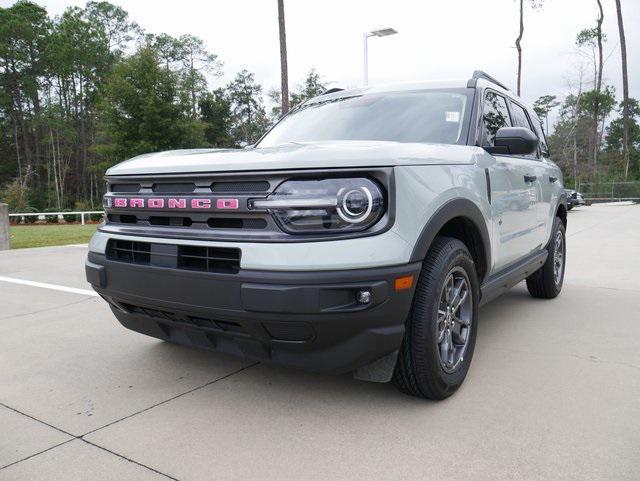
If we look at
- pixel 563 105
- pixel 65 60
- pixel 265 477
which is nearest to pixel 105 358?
pixel 265 477

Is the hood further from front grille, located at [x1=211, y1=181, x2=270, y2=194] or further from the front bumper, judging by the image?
the front bumper

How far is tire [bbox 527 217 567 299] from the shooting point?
16.4 feet

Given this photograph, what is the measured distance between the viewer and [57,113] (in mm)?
52844

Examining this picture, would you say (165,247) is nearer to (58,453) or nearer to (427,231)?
(58,453)

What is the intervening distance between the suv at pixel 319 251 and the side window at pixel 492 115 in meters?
0.28

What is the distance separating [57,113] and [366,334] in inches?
2305

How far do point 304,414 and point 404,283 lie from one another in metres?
0.88

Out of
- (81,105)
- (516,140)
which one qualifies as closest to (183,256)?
(516,140)

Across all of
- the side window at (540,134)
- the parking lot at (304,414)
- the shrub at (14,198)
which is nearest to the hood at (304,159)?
the parking lot at (304,414)

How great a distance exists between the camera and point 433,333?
8.35 feet

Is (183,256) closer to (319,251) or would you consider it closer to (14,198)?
(319,251)

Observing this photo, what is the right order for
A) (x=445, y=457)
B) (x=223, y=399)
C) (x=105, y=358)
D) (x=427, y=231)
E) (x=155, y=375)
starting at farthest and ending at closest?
(x=105, y=358) → (x=155, y=375) → (x=223, y=399) → (x=427, y=231) → (x=445, y=457)

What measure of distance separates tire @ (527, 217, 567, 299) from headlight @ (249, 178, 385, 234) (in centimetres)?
328

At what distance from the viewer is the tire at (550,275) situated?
500 cm
